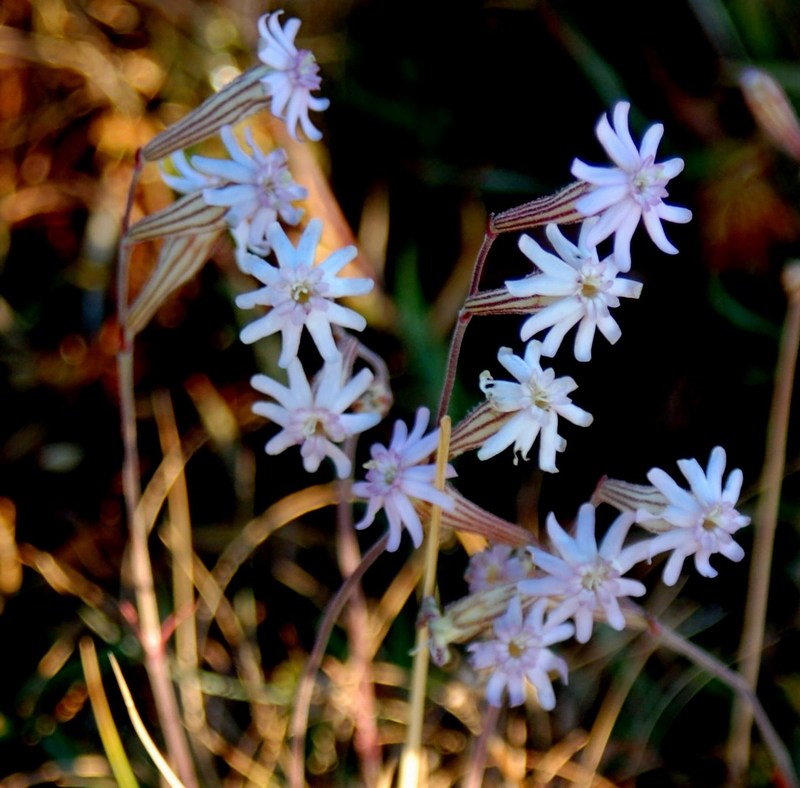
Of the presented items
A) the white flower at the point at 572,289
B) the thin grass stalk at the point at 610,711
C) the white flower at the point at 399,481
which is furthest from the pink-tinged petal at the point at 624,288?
the thin grass stalk at the point at 610,711

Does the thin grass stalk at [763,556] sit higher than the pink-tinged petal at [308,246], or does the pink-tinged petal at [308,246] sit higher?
the pink-tinged petal at [308,246]

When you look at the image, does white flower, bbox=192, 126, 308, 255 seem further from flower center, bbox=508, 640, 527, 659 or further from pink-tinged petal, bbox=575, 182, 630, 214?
flower center, bbox=508, 640, 527, 659

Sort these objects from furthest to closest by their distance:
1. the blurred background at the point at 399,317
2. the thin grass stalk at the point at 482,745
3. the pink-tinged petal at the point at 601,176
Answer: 1. the blurred background at the point at 399,317
2. the thin grass stalk at the point at 482,745
3. the pink-tinged petal at the point at 601,176

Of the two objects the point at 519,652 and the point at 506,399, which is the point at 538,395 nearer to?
the point at 506,399

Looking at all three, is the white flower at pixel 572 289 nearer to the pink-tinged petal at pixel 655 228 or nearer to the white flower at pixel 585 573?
the pink-tinged petal at pixel 655 228

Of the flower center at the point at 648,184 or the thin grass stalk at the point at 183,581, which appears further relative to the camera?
the thin grass stalk at the point at 183,581

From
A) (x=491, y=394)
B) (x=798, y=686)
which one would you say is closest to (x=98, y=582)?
(x=491, y=394)
